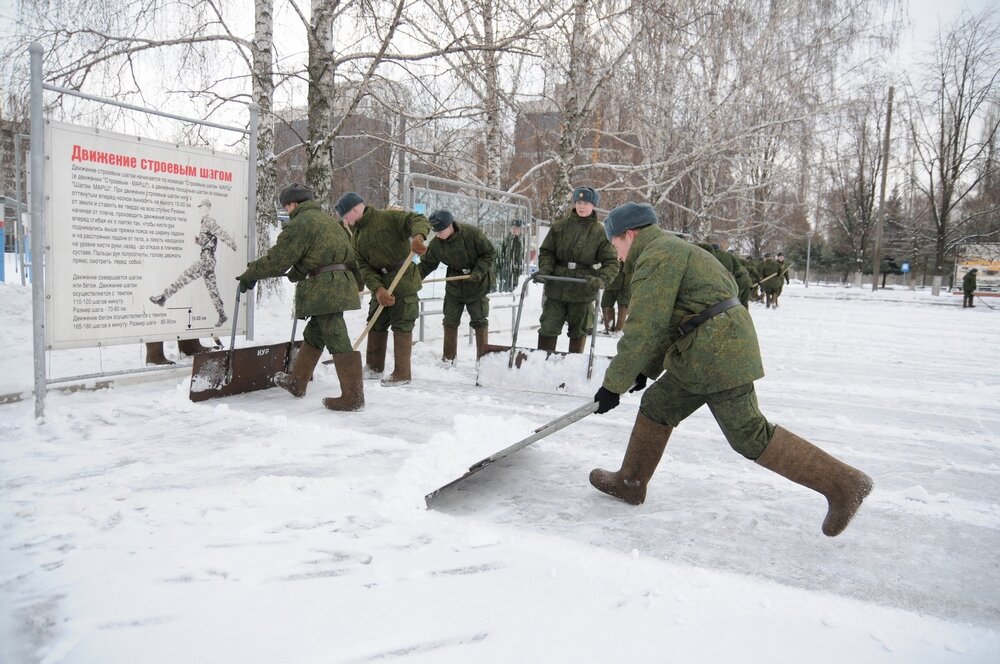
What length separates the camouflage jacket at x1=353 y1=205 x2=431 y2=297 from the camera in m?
5.79

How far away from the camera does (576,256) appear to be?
6270mm

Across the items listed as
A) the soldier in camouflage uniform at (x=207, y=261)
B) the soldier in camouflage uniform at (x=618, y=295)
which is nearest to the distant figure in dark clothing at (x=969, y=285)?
the soldier in camouflage uniform at (x=618, y=295)

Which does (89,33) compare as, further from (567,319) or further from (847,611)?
(847,611)

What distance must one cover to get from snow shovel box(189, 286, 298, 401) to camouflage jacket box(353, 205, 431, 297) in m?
0.96

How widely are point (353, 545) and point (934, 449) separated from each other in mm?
3938

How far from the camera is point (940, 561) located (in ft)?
8.93

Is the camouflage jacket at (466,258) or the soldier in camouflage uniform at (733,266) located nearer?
the camouflage jacket at (466,258)

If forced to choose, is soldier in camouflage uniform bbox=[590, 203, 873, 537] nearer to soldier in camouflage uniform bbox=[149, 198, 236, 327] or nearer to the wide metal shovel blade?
the wide metal shovel blade

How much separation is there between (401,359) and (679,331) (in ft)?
11.6

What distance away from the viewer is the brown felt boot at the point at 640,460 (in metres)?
3.17

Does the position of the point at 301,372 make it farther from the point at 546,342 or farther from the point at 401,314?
the point at 546,342

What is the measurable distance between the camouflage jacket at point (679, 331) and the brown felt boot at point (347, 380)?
254 cm

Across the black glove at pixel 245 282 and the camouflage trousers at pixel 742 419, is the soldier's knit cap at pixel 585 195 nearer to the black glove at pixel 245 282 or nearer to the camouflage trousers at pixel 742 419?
the black glove at pixel 245 282

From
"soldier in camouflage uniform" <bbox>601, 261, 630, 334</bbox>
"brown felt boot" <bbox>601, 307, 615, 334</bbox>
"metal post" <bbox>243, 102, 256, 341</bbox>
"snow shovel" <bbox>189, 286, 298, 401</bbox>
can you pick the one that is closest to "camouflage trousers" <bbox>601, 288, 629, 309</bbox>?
"soldier in camouflage uniform" <bbox>601, 261, 630, 334</bbox>
